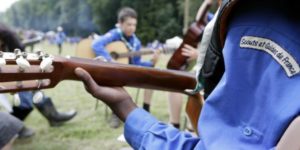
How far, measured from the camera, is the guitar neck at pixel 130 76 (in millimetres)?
1440

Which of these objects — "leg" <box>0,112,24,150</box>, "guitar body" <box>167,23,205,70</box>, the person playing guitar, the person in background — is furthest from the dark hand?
the person playing guitar

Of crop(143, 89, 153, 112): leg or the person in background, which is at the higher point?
the person in background

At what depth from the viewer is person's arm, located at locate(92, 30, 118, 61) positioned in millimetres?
5706

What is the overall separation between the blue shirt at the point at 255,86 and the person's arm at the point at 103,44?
15.2 feet

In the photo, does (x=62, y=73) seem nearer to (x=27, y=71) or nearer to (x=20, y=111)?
(x=27, y=71)

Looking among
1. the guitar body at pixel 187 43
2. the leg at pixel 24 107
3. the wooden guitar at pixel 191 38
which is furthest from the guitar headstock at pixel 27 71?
the leg at pixel 24 107

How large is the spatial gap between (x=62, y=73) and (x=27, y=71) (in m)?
0.16

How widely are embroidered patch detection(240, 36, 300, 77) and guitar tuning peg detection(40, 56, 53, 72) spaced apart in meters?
0.62

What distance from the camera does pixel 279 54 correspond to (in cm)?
91

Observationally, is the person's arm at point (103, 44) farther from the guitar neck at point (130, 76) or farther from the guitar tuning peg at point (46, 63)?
the guitar tuning peg at point (46, 63)

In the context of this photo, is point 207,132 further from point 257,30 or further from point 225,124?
point 257,30

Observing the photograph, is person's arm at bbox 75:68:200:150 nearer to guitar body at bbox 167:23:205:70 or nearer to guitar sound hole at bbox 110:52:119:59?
guitar body at bbox 167:23:205:70

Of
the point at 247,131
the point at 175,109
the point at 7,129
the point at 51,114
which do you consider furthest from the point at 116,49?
the point at 247,131

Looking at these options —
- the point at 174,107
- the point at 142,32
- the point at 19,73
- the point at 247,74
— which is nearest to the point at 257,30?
the point at 247,74
